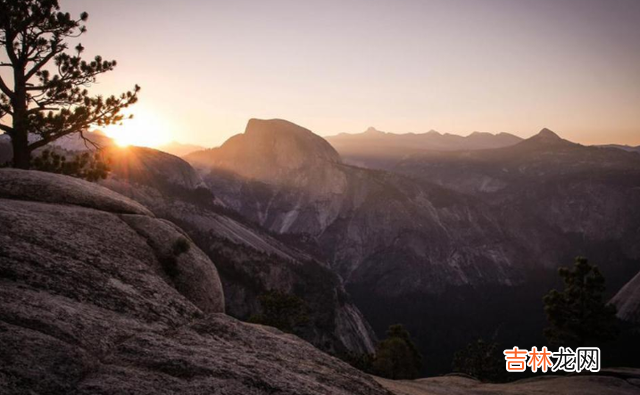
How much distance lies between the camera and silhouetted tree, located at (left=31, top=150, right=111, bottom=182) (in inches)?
817

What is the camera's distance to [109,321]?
805 centimetres

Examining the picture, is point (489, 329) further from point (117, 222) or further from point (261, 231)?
point (117, 222)

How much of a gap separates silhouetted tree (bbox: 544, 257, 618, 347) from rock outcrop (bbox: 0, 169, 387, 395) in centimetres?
3490

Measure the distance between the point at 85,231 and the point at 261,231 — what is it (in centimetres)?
17523

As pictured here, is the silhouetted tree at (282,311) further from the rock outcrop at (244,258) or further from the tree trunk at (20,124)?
the rock outcrop at (244,258)

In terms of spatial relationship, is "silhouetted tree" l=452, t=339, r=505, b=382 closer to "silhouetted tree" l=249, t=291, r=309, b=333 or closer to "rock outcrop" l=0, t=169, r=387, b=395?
"silhouetted tree" l=249, t=291, r=309, b=333

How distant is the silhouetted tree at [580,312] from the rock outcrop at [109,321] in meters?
34.9

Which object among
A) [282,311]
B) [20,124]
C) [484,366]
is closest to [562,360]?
[282,311]

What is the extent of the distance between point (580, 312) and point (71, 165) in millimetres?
43333

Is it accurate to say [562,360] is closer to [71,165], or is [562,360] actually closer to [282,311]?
[282,311]

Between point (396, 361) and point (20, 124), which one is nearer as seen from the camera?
point (20, 124)

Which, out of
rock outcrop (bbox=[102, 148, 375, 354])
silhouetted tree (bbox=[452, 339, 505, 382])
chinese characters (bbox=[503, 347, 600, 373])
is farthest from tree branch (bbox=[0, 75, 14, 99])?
rock outcrop (bbox=[102, 148, 375, 354])

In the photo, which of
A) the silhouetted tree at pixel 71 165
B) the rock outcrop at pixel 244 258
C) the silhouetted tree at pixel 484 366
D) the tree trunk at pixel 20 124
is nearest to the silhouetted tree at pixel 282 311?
the silhouetted tree at pixel 484 366

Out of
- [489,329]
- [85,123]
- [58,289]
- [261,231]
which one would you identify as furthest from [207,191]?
[58,289]
